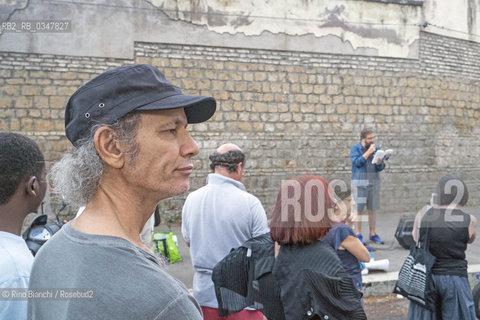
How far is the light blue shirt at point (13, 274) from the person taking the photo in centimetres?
153

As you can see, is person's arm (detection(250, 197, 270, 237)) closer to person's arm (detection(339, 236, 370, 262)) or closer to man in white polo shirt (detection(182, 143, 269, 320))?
man in white polo shirt (detection(182, 143, 269, 320))

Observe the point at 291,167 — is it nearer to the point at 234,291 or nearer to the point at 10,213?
the point at 234,291

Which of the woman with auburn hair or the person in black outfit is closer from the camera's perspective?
the woman with auburn hair

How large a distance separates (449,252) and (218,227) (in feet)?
6.23

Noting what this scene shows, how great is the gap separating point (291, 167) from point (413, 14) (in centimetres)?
472

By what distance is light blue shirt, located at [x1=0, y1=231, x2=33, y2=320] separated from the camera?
153cm

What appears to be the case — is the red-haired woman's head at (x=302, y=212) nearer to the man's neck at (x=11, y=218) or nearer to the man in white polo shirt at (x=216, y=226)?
the man in white polo shirt at (x=216, y=226)

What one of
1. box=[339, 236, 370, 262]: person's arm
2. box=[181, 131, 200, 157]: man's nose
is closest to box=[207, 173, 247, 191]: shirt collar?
box=[339, 236, 370, 262]: person's arm

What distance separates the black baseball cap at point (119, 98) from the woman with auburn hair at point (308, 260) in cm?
151

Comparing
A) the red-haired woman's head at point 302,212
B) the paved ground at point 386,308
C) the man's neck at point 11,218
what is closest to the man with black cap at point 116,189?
the man's neck at point 11,218

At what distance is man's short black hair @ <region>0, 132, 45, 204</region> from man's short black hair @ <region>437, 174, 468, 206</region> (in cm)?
311

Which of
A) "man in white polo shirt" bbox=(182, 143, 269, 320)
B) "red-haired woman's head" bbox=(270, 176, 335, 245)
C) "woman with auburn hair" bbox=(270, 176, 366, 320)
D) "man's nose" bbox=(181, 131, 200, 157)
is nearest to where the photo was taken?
"man's nose" bbox=(181, 131, 200, 157)

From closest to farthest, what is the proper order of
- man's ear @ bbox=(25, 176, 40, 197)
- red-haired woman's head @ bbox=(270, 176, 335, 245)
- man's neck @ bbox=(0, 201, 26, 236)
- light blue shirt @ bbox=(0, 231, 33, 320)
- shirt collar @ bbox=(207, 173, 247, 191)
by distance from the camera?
1. light blue shirt @ bbox=(0, 231, 33, 320)
2. man's neck @ bbox=(0, 201, 26, 236)
3. man's ear @ bbox=(25, 176, 40, 197)
4. red-haired woman's head @ bbox=(270, 176, 335, 245)
5. shirt collar @ bbox=(207, 173, 247, 191)

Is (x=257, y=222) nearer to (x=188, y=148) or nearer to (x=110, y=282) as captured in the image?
(x=188, y=148)
